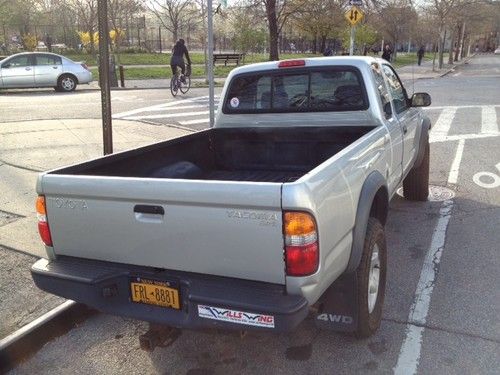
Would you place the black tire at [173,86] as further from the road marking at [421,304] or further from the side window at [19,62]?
the road marking at [421,304]

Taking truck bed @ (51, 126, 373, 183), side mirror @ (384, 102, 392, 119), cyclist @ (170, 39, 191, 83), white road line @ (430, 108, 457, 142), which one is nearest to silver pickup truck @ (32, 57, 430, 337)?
truck bed @ (51, 126, 373, 183)

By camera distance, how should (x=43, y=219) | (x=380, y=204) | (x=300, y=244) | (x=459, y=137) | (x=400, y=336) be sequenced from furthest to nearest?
(x=459, y=137) < (x=380, y=204) < (x=400, y=336) < (x=43, y=219) < (x=300, y=244)

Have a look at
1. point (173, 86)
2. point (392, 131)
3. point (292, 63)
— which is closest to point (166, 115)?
point (173, 86)

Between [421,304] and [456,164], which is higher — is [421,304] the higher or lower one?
the lower one

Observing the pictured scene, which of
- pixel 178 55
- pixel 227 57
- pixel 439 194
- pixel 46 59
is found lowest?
pixel 439 194

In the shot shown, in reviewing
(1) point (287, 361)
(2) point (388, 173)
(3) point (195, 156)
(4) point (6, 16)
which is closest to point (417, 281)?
(2) point (388, 173)

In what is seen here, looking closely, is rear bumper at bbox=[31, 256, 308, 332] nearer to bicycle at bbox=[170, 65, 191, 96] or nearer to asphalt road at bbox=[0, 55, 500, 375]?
asphalt road at bbox=[0, 55, 500, 375]

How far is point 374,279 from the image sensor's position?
344 cm

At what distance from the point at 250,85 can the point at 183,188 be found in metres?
2.52

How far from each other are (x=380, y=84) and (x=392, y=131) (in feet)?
1.77

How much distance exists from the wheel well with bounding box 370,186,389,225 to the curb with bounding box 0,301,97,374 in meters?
2.32

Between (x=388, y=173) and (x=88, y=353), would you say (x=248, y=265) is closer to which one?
(x=88, y=353)

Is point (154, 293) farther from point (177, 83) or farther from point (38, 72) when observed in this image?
point (38, 72)

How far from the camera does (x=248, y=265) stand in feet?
8.18
